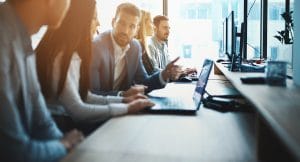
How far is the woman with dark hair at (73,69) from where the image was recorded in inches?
46.0

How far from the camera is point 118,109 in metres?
1.63

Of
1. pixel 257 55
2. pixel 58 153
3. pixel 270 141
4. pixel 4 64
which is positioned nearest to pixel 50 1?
pixel 4 64

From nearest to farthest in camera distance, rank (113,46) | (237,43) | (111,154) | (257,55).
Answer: (111,154)
(113,46)
(237,43)
(257,55)

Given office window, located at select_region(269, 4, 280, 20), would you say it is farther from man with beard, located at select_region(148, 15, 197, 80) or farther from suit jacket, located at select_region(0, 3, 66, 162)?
suit jacket, located at select_region(0, 3, 66, 162)

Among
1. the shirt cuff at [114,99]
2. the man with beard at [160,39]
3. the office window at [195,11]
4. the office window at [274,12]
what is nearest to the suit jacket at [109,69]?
the shirt cuff at [114,99]

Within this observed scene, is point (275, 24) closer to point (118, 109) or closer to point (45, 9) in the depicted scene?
point (118, 109)

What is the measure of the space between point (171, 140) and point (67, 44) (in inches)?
17.9

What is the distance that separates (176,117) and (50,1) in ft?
2.35

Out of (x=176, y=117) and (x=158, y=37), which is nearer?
(x=176, y=117)

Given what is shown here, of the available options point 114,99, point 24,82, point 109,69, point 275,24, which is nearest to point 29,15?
A: point 24,82

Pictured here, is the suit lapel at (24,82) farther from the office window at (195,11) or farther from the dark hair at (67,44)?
the office window at (195,11)

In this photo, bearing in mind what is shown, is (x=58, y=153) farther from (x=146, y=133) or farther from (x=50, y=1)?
Answer: (x=50, y=1)

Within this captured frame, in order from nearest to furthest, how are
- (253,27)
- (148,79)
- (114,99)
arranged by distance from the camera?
(114,99) → (148,79) → (253,27)

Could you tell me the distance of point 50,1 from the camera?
3.66 ft
